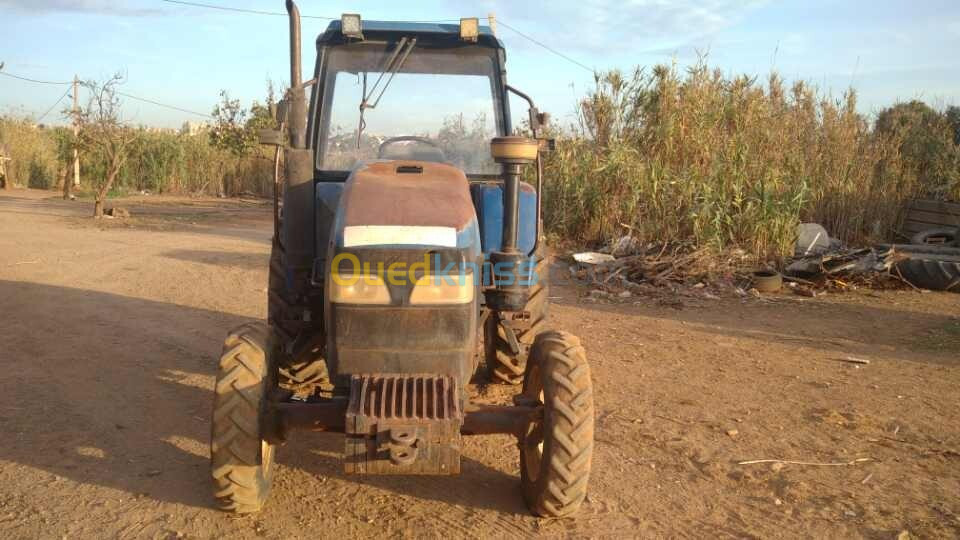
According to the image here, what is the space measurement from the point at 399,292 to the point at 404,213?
0.33 meters

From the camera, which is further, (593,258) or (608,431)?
(593,258)

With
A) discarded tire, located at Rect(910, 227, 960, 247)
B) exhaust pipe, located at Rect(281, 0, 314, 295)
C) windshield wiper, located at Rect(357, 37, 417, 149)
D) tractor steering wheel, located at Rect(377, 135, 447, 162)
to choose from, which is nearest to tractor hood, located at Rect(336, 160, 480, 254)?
exhaust pipe, located at Rect(281, 0, 314, 295)

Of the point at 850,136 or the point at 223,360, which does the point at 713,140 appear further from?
the point at 223,360

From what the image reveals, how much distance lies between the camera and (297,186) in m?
3.89

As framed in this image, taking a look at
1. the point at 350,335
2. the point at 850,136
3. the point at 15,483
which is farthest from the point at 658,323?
the point at 850,136

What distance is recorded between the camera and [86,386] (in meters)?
4.95

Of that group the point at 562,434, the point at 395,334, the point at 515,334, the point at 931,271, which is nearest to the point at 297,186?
the point at 395,334

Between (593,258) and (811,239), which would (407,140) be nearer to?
(593,258)

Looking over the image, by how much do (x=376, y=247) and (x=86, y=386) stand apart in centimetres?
302

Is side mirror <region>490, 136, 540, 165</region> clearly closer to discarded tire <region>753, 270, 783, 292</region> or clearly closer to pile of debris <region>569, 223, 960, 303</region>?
pile of debris <region>569, 223, 960, 303</region>

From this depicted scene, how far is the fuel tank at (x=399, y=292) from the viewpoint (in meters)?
2.99

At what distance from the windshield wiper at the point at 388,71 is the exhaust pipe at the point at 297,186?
79 centimetres

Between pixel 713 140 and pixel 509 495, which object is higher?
pixel 713 140

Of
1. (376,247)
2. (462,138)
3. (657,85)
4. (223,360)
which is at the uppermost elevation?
(657,85)
